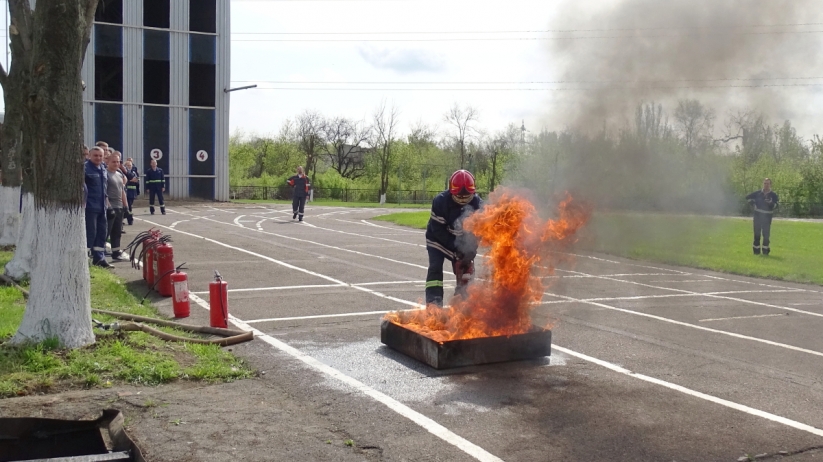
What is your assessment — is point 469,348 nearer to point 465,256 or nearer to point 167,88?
point 465,256

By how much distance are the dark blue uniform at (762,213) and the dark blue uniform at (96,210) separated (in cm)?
1561

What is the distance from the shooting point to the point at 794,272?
53.9 feet

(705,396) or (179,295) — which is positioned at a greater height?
(179,295)

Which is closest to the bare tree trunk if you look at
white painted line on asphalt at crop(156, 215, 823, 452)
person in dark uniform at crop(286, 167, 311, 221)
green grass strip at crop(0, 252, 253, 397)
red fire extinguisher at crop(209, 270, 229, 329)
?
red fire extinguisher at crop(209, 270, 229, 329)

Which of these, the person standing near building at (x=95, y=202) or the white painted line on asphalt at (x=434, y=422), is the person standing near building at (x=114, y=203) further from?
the white painted line on asphalt at (x=434, y=422)

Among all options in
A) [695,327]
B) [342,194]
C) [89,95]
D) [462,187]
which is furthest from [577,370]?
[342,194]

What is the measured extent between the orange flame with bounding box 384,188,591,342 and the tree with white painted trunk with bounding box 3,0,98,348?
3.35 m

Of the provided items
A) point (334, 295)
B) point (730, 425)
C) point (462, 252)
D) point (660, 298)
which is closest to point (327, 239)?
point (334, 295)

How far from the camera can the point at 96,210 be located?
12875mm

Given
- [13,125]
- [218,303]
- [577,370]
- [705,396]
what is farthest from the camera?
[13,125]

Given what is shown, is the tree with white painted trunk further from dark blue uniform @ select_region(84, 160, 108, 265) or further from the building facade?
the building facade

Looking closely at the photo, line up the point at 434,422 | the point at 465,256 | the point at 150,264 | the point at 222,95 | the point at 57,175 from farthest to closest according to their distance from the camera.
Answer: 1. the point at 222,95
2. the point at 150,264
3. the point at 465,256
4. the point at 57,175
5. the point at 434,422

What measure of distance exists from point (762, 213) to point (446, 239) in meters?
13.8

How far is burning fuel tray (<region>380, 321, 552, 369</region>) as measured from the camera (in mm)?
7078
